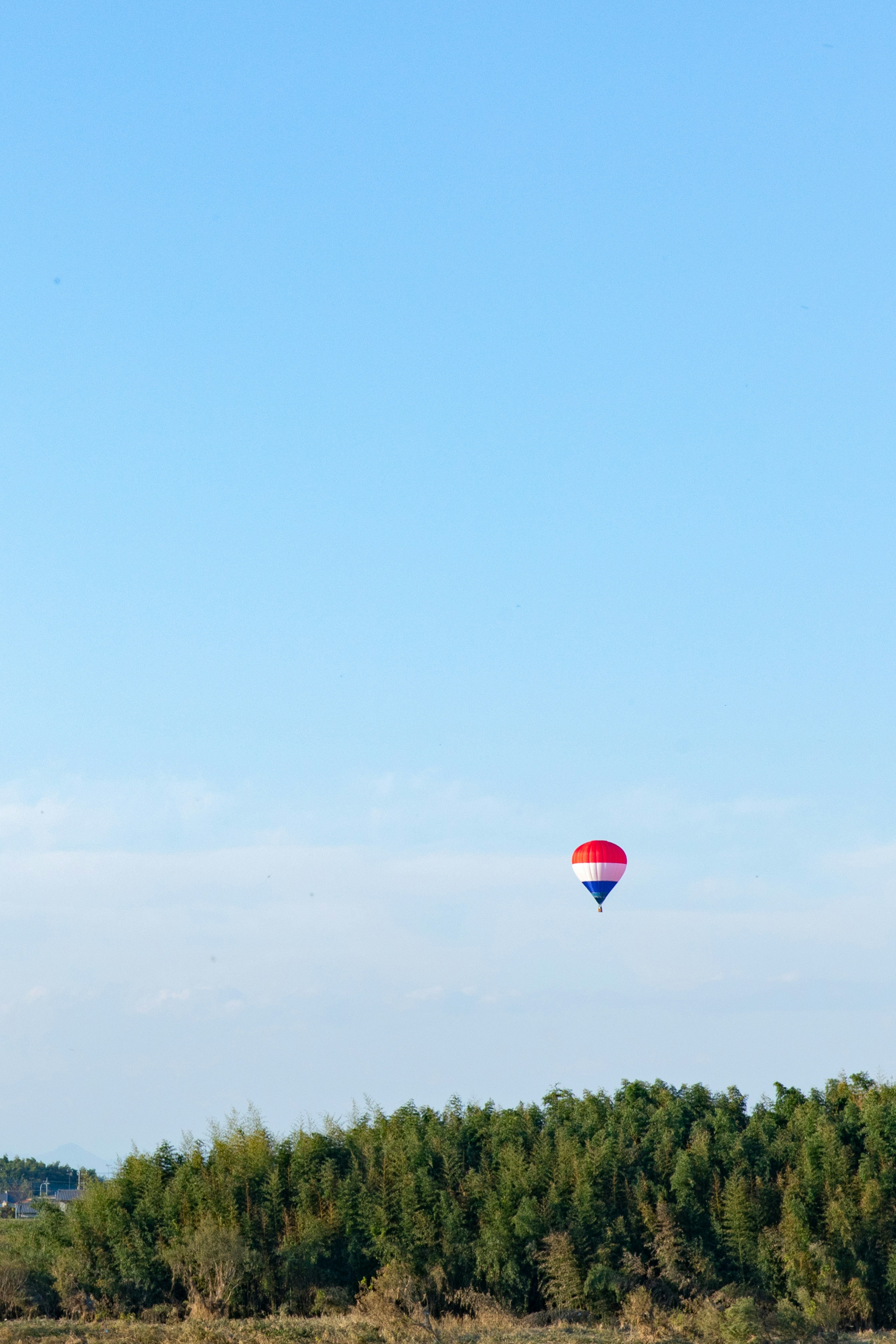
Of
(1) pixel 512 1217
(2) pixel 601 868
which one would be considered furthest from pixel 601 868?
(1) pixel 512 1217

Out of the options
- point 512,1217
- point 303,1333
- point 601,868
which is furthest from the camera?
point 601,868

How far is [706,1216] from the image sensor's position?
25062 millimetres

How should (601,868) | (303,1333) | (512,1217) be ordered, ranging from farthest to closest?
(601,868), (512,1217), (303,1333)

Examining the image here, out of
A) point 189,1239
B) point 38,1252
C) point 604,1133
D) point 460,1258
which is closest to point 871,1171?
A: point 604,1133

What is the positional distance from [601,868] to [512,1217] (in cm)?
1100

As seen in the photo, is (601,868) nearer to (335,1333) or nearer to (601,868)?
(601,868)

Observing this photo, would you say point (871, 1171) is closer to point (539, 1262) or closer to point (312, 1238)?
point (539, 1262)

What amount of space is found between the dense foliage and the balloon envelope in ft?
25.5

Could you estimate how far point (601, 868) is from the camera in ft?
113

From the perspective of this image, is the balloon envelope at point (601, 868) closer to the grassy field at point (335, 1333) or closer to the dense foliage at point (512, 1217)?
the dense foliage at point (512, 1217)

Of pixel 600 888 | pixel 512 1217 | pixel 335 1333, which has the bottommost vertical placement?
pixel 335 1333

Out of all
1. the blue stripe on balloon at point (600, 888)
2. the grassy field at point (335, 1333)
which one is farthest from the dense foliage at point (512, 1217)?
the blue stripe on balloon at point (600, 888)

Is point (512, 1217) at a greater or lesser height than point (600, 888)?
lesser

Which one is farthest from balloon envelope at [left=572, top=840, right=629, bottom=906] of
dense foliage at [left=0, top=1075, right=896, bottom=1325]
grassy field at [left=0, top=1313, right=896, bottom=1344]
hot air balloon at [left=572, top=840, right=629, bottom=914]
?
grassy field at [left=0, top=1313, right=896, bottom=1344]
